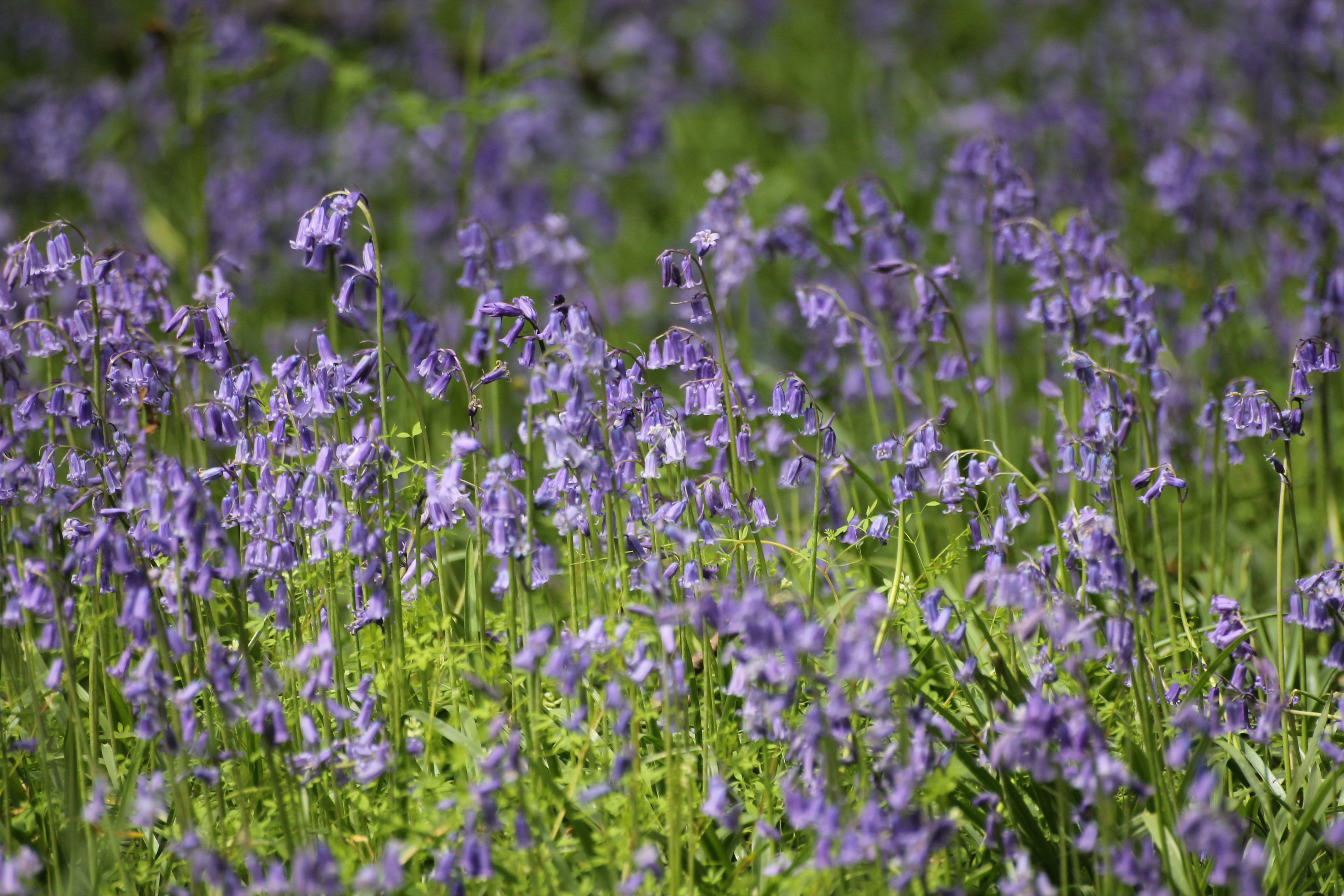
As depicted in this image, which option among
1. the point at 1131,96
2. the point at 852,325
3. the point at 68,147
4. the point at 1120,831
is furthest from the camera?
the point at 1131,96

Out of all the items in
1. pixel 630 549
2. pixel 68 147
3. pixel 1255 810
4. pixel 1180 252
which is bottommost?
pixel 1255 810

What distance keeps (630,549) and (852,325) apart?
1698 millimetres

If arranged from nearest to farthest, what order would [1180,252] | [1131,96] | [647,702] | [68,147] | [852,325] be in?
[647,702], [852,325], [1180,252], [68,147], [1131,96]

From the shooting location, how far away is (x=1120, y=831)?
3109mm

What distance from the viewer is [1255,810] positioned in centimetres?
356

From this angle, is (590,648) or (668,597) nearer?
(590,648)

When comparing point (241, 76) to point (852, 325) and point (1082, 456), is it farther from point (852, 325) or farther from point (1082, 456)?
point (1082, 456)

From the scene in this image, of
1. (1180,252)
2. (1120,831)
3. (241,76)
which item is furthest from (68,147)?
(1120,831)

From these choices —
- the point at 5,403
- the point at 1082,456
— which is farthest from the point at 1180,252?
the point at 5,403

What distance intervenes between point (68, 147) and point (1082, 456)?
29.2 feet

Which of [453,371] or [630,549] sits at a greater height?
[453,371]

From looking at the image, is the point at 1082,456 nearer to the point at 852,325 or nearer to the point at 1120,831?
the point at 1120,831

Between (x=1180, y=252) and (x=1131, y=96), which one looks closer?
(x=1180, y=252)

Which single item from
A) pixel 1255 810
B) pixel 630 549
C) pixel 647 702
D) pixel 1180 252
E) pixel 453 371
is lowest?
pixel 1255 810
